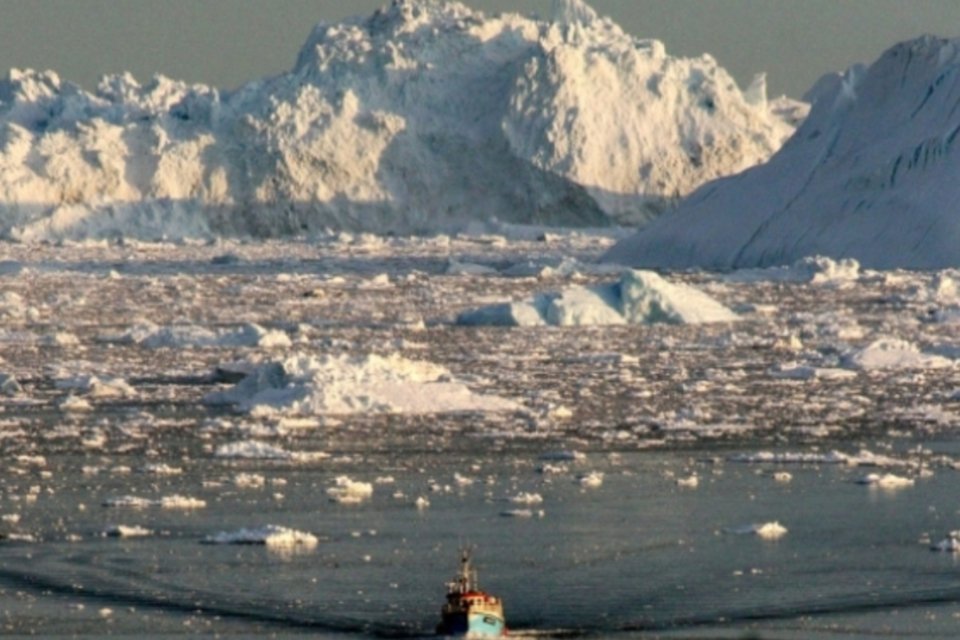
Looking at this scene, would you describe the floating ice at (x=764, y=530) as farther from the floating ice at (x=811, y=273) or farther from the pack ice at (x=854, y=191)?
the pack ice at (x=854, y=191)

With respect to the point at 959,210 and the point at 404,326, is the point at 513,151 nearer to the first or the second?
the point at 959,210

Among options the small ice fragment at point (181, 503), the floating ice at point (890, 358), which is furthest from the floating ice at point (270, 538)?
the floating ice at point (890, 358)

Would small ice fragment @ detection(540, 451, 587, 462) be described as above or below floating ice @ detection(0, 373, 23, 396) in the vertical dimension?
below

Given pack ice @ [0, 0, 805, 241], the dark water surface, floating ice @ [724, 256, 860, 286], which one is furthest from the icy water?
pack ice @ [0, 0, 805, 241]

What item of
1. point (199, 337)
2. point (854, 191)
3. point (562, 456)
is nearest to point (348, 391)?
point (562, 456)

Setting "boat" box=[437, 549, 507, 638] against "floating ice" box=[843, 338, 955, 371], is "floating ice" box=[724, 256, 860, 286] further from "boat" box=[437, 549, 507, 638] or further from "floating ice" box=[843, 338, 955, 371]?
"boat" box=[437, 549, 507, 638]

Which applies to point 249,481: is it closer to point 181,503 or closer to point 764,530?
point 181,503

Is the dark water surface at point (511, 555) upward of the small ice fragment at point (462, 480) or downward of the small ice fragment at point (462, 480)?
downward
